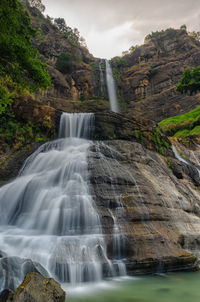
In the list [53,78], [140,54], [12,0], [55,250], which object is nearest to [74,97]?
[53,78]

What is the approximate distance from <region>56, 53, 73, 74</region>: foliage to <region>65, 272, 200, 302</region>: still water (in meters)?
35.2

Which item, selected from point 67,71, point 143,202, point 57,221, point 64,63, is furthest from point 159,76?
point 57,221

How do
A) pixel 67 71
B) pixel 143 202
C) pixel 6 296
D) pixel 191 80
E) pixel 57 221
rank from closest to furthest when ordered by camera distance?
pixel 6 296, pixel 57 221, pixel 143 202, pixel 191 80, pixel 67 71

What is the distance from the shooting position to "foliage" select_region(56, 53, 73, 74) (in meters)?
36.2

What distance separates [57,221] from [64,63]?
33.2 metres

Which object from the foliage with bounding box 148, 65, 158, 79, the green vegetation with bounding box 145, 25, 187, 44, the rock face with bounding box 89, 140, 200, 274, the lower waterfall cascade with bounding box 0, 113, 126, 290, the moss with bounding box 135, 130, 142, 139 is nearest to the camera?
the lower waterfall cascade with bounding box 0, 113, 126, 290

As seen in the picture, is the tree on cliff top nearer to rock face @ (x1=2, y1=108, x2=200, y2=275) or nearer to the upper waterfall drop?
rock face @ (x1=2, y1=108, x2=200, y2=275)

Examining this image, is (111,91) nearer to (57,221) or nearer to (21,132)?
(21,132)

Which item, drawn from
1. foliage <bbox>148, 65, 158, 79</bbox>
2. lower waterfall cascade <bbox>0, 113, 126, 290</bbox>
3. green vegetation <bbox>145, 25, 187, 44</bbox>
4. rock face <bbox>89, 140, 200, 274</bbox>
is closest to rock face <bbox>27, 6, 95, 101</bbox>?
foliage <bbox>148, 65, 158, 79</bbox>

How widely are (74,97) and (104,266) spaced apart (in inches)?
1203

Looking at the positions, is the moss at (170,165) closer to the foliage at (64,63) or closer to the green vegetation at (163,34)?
the foliage at (64,63)

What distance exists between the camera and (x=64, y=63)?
36219 mm

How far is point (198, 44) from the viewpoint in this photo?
162 ft

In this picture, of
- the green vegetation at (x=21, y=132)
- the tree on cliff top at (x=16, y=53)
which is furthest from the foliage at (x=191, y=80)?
the tree on cliff top at (x=16, y=53)
